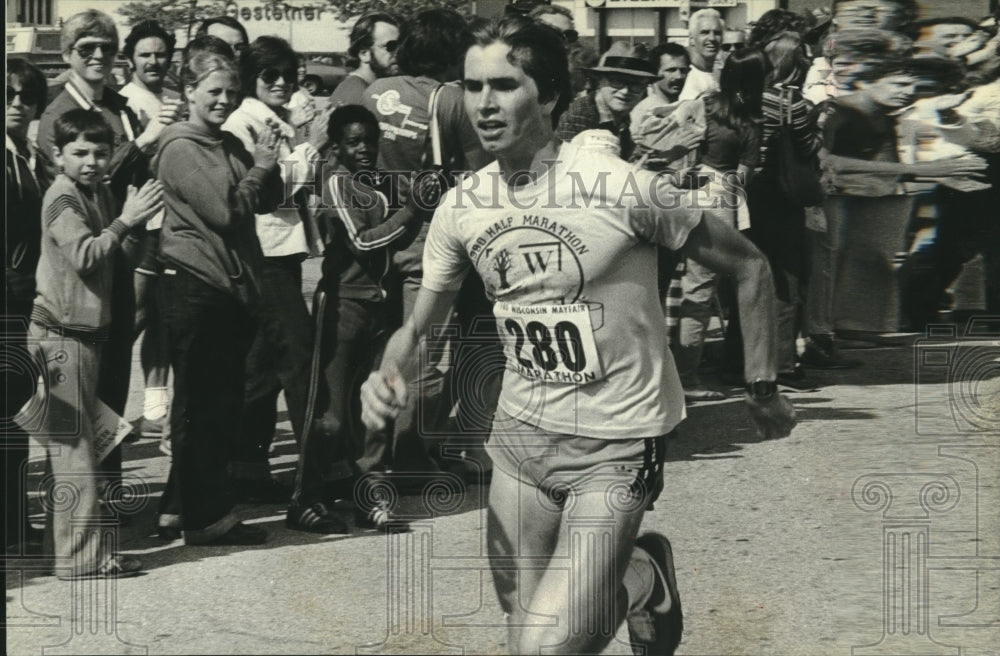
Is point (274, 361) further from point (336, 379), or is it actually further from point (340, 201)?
point (340, 201)

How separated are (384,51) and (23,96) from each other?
54.0 inches

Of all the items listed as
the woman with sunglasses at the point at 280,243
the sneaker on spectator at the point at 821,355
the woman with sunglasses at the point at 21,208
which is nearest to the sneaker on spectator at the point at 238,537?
the woman with sunglasses at the point at 280,243

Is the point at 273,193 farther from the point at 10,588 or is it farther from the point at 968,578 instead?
the point at 968,578

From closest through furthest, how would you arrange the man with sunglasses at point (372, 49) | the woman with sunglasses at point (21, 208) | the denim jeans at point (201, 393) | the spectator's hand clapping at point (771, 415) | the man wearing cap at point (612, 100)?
the spectator's hand clapping at point (771, 415), the woman with sunglasses at point (21, 208), the denim jeans at point (201, 393), the man with sunglasses at point (372, 49), the man wearing cap at point (612, 100)

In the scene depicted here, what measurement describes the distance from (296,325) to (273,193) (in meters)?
0.52

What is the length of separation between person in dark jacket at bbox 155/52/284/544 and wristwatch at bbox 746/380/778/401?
2107 mm

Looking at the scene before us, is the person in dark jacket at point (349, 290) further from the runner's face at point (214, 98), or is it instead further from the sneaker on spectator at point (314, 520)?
the runner's face at point (214, 98)

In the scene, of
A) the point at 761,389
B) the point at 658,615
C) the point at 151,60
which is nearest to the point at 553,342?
the point at 761,389

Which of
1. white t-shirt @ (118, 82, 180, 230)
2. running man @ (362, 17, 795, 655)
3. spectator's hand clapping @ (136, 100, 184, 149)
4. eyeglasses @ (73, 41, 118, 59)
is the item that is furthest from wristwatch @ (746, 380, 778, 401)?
eyeglasses @ (73, 41, 118, 59)

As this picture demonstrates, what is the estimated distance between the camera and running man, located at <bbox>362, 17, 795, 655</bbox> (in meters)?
4.07

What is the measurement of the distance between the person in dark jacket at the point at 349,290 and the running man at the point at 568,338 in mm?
1367

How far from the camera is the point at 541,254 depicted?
4.11 meters

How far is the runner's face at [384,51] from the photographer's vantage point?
5.90 m

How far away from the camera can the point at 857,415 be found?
6461 mm
